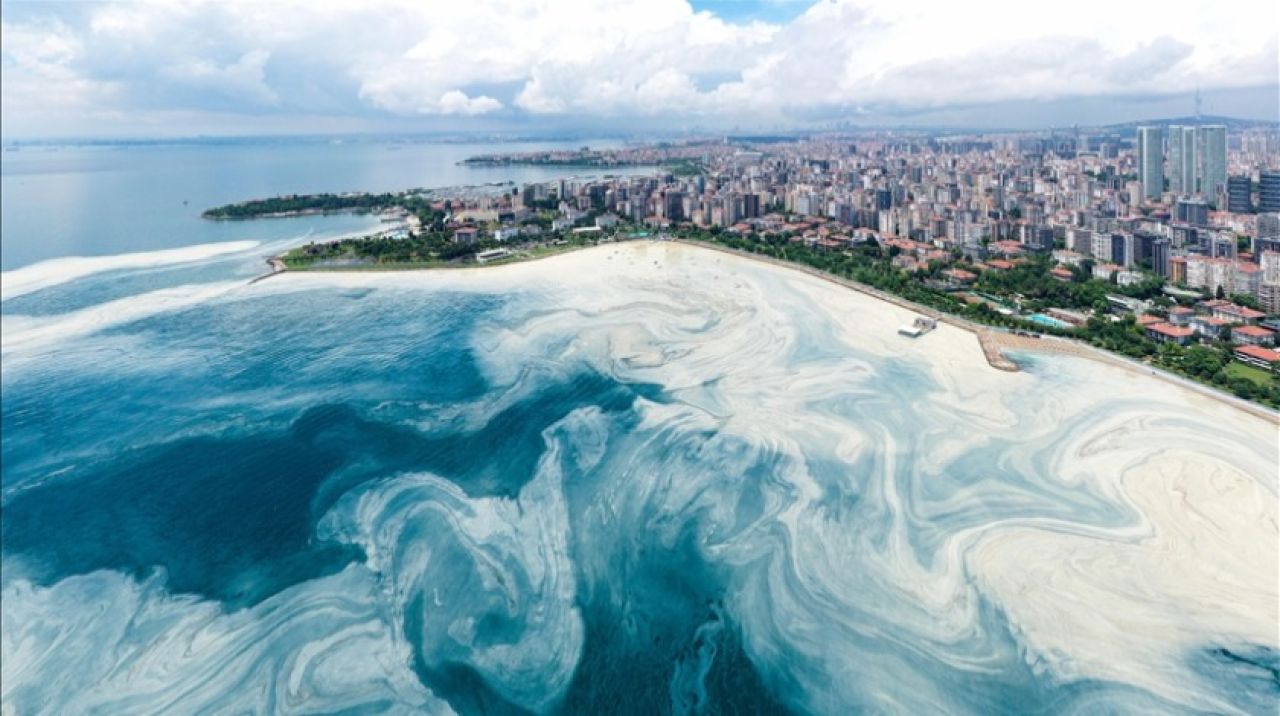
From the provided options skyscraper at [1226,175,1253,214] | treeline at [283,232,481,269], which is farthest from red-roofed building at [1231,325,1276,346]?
treeline at [283,232,481,269]

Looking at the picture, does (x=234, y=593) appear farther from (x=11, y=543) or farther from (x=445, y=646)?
(x=11, y=543)

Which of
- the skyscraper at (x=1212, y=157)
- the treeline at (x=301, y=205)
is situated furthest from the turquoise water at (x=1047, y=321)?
the treeline at (x=301, y=205)

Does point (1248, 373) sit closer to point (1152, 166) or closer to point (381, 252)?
point (381, 252)

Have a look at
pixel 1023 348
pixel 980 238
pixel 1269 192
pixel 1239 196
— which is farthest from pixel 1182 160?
pixel 1023 348

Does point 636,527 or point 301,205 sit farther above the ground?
point 301,205

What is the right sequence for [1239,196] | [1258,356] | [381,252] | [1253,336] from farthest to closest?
[1239,196] → [381,252] → [1253,336] → [1258,356]

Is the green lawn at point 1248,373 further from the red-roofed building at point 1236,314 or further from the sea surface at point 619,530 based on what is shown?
the red-roofed building at point 1236,314
